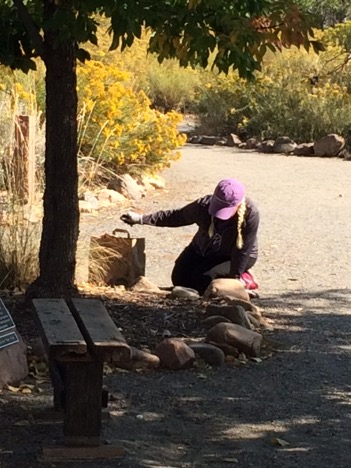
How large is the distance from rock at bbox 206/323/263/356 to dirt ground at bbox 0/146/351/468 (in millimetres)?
111

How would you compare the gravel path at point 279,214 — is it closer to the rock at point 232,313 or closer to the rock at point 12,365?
the rock at point 232,313

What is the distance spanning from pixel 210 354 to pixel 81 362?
1.80 m

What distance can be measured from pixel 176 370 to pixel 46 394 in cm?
86

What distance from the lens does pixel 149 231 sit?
1145 centimetres

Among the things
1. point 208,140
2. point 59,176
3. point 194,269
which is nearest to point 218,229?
point 194,269

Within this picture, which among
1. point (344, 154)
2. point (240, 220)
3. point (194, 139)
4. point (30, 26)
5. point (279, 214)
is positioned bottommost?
point (194, 139)

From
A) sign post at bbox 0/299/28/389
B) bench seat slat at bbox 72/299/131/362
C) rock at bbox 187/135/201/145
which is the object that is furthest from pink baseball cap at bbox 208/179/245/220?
rock at bbox 187/135/201/145

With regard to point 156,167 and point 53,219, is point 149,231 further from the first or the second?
point 53,219

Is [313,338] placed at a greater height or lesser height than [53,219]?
lesser

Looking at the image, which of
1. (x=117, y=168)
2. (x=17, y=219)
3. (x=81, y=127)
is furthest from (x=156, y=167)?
(x=17, y=219)

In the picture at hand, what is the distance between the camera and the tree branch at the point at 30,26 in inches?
249

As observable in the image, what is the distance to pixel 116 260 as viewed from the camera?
8.41 meters

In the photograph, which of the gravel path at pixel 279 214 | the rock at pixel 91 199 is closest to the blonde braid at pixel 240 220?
the gravel path at pixel 279 214

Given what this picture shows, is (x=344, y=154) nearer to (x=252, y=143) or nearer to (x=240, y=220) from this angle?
(x=252, y=143)
